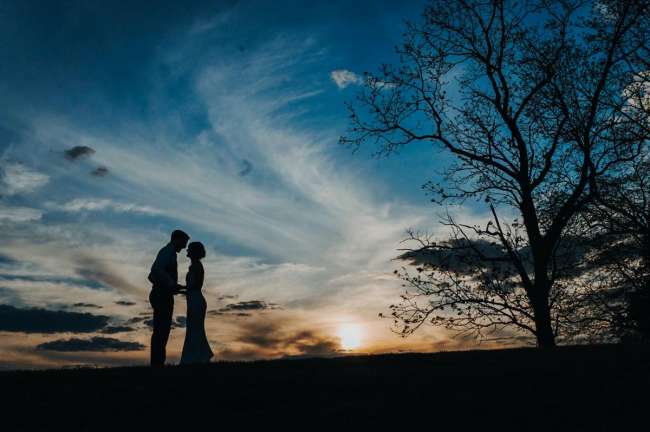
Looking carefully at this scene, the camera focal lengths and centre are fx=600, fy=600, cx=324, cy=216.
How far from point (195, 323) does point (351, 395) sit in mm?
6350

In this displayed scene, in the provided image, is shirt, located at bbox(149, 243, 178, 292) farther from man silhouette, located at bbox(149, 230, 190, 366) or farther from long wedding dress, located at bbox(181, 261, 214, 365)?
long wedding dress, located at bbox(181, 261, 214, 365)

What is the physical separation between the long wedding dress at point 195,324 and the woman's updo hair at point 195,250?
452mm

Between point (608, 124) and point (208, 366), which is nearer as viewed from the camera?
point (208, 366)

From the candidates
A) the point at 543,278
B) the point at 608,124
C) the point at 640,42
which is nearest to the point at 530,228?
the point at 543,278

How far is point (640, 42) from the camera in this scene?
2200 centimetres

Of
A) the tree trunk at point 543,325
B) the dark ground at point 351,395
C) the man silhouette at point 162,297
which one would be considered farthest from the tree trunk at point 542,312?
the man silhouette at point 162,297

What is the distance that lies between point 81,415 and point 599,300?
2582 centimetres

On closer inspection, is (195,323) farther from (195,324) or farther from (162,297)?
(162,297)

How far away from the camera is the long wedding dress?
1520 centimetres

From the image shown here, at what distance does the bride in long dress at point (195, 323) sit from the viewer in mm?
15172

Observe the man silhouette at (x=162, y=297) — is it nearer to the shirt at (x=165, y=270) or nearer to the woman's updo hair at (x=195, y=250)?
the shirt at (x=165, y=270)

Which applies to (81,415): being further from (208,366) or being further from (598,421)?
(598,421)

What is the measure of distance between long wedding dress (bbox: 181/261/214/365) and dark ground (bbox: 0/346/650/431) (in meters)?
1.86

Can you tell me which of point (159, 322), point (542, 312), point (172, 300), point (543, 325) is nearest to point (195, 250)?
point (172, 300)
